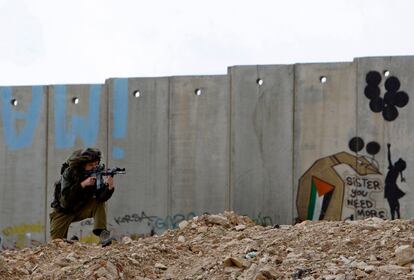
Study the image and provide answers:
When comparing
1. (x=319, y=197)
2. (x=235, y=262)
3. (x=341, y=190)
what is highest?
(x=341, y=190)

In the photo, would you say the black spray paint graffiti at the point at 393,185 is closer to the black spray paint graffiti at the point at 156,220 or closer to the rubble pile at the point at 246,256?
the black spray paint graffiti at the point at 156,220

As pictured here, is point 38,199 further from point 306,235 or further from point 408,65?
point 306,235

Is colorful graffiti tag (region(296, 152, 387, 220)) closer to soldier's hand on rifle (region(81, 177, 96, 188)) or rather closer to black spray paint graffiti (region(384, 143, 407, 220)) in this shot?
black spray paint graffiti (region(384, 143, 407, 220))

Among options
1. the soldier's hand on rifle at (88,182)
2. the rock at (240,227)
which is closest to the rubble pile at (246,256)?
the rock at (240,227)

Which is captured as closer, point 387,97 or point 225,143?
point 387,97

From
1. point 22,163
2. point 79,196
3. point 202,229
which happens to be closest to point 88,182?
point 79,196

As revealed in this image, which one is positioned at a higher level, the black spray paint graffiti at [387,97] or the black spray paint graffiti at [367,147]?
the black spray paint graffiti at [387,97]

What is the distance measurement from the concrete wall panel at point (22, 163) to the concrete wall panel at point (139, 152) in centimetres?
125

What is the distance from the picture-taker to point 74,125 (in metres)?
13.4

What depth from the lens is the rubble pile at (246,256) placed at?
5.59 meters

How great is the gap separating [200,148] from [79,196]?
14.1 ft

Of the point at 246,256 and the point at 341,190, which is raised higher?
the point at 341,190

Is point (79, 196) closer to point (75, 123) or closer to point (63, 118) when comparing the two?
point (75, 123)

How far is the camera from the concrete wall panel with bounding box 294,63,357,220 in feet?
39.0
